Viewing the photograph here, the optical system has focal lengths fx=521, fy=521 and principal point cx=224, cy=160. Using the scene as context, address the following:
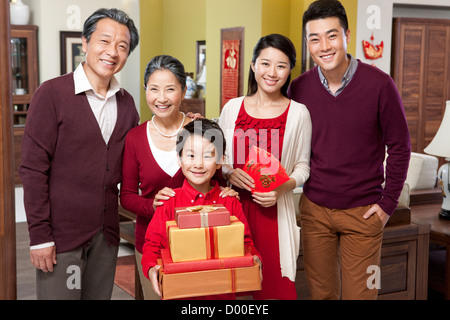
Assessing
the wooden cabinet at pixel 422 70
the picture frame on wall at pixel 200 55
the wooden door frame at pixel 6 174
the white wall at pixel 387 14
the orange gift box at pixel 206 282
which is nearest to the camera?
the wooden door frame at pixel 6 174

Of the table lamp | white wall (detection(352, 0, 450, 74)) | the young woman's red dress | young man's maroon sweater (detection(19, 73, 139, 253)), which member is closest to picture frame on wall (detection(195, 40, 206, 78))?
white wall (detection(352, 0, 450, 74))

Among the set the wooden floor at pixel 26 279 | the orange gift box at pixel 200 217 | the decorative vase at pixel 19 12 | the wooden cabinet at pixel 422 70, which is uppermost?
the decorative vase at pixel 19 12

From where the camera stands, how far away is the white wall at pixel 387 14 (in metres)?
6.07

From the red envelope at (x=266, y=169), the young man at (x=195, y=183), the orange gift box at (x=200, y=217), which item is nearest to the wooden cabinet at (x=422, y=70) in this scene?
the red envelope at (x=266, y=169)

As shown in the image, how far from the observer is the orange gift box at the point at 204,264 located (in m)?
1.39

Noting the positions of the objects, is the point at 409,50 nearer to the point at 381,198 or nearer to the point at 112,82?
the point at 381,198

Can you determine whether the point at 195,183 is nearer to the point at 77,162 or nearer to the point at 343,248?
the point at 77,162

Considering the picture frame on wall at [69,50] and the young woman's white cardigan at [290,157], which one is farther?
Result: the picture frame on wall at [69,50]

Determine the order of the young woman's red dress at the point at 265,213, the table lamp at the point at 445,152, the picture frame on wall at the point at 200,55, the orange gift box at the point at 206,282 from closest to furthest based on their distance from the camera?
the orange gift box at the point at 206,282 → the young woman's red dress at the point at 265,213 → the table lamp at the point at 445,152 → the picture frame on wall at the point at 200,55

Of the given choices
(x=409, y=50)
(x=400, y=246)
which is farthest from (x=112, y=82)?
(x=409, y=50)

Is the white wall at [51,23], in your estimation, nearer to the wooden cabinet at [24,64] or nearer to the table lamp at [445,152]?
the wooden cabinet at [24,64]

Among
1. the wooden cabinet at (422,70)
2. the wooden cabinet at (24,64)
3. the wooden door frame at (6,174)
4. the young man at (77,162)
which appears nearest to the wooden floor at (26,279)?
the young man at (77,162)

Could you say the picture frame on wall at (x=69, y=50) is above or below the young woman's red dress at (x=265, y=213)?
above

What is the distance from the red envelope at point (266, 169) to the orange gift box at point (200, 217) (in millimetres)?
319
